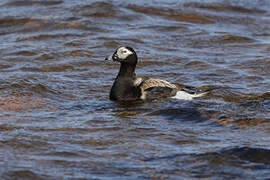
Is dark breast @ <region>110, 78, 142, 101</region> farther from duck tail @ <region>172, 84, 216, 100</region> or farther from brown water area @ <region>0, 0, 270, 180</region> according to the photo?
duck tail @ <region>172, 84, 216, 100</region>

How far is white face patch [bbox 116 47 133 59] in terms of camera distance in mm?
10742

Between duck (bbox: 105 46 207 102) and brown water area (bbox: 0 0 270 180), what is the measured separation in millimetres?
205

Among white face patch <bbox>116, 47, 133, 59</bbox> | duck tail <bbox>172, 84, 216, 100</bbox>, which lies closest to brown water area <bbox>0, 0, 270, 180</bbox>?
duck tail <bbox>172, 84, 216, 100</bbox>

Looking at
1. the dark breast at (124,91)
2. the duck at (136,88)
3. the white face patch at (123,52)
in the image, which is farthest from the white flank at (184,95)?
the white face patch at (123,52)

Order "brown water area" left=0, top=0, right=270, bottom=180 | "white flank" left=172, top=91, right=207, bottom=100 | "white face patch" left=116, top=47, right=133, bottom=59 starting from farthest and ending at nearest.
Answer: "white face patch" left=116, top=47, right=133, bottom=59 < "white flank" left=172, top=91, right=207, bottom=100 < "brown water area" left=0, top=0, right=270, bottom=180

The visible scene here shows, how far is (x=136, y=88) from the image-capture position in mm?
10688

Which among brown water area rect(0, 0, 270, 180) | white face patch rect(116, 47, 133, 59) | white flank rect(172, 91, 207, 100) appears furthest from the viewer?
white face patch rect(116, 47, 133, 59)

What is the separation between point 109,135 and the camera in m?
8.21

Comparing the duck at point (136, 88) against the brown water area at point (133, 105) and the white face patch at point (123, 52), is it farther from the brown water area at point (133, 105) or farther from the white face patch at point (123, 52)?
the brown water area at point (133, 105)

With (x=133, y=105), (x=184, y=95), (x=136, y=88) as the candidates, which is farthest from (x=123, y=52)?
(x=184, y=95)

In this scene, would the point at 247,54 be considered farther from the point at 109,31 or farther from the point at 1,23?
Answer: the point at 1,23

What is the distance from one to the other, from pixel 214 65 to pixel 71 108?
4.56 m

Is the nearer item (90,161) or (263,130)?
(90,161)

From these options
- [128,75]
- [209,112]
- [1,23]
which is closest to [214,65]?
[128,75]
